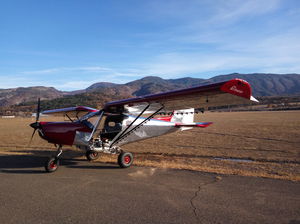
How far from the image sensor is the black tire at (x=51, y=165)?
6543mm

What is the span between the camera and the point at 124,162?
23.6ft

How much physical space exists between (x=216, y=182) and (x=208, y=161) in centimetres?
266

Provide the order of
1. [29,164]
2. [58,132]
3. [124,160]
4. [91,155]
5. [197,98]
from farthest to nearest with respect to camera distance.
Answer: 1. [91,155]
2. [29,164]
3. [124,160]
4. [58,132]
5. [197,98]

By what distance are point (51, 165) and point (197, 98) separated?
179 inches

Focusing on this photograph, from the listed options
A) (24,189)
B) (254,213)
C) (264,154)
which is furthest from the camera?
(264,154)

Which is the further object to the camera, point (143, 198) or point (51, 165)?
point (51, 165)

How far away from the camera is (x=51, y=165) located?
261 inches

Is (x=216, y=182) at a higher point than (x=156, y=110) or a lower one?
lower

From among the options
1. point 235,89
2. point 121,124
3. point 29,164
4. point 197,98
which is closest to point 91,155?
point 121,124

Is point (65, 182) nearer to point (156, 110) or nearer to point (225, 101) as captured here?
point (156, 110)

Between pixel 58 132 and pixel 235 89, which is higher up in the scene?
pixel 235 89

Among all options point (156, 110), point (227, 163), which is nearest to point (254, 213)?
point (227, 163)

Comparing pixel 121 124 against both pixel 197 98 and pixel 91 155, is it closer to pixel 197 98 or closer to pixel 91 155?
pixel 91 155

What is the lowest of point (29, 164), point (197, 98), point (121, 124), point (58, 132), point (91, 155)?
point (29, 164)
